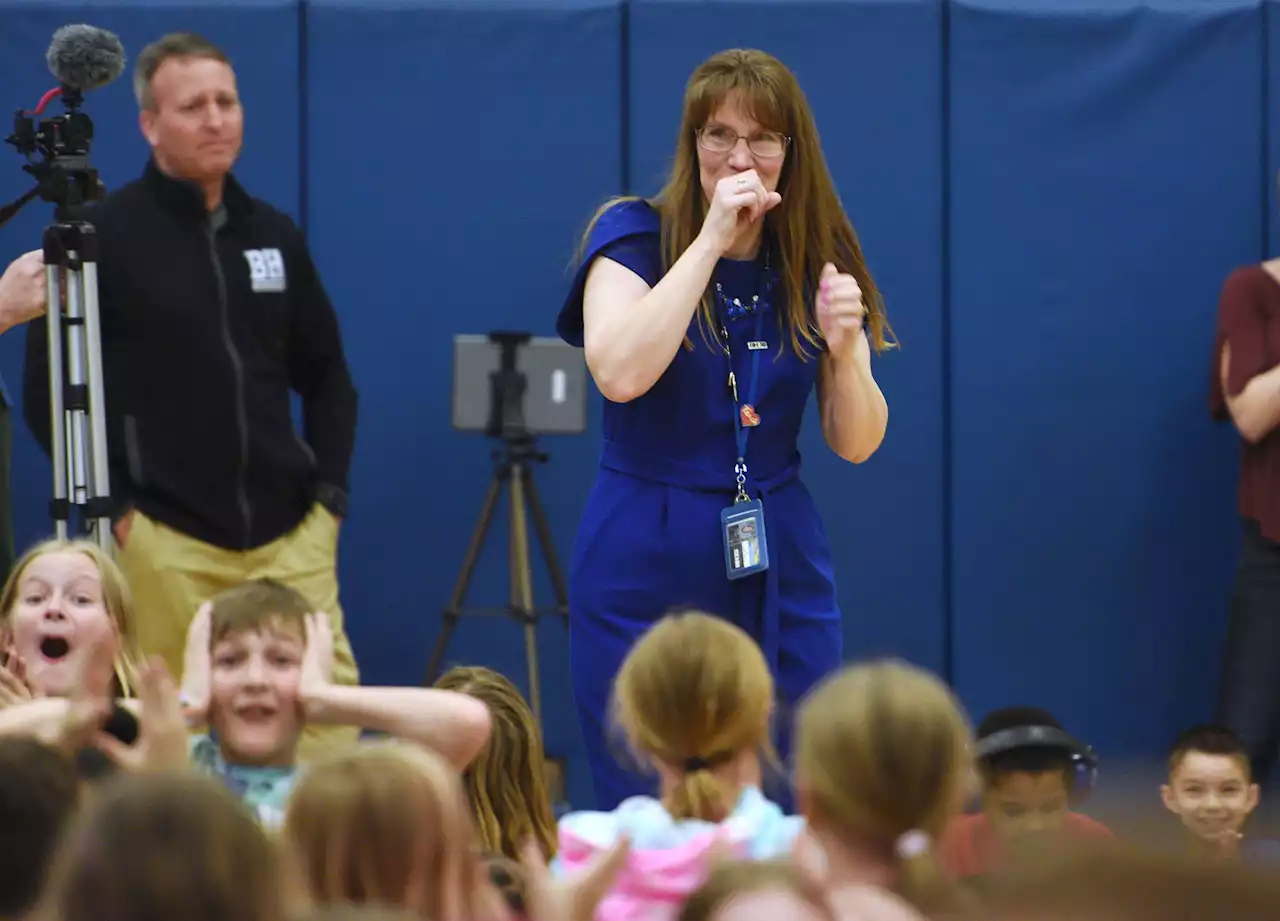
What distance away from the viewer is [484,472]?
549 centimetres

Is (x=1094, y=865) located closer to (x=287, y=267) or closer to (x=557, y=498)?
(x=287, y=267)

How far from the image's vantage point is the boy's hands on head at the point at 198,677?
276 centimetres

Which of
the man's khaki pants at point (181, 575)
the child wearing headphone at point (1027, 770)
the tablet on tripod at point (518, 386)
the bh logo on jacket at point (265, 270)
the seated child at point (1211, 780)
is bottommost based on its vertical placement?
the seated child at point (1211, 780)

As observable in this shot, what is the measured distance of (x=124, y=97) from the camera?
17.7ft

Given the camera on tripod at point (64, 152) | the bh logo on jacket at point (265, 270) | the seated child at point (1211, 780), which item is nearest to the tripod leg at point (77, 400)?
the camera on tripod at point (64, 152)

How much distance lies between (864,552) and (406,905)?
375 cm

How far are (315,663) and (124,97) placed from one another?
9.87 feet

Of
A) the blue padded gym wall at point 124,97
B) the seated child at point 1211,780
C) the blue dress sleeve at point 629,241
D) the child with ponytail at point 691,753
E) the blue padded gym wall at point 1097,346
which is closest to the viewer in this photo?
the child with ponytail at point 691,753

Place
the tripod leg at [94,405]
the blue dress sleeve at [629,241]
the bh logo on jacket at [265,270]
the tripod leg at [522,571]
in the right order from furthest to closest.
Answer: the tripod leg at [522,571] < the bh logo on jacket at [265,270] < the tripod leg at [94,405] < the blue dress sleeve at [629,241]

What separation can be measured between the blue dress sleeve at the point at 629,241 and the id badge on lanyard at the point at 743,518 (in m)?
0.19

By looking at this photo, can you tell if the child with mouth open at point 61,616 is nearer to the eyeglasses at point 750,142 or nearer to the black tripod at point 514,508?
the eyeglasses at point 750,142

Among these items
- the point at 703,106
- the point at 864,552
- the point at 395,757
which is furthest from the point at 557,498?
the point at 395,757

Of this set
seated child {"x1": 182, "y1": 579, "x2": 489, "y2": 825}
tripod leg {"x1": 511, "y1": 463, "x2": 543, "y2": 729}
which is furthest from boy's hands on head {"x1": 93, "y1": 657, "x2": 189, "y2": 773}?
tripod leg {"x1": 511, "y1": 463, "x2": 543, "y2": 729}

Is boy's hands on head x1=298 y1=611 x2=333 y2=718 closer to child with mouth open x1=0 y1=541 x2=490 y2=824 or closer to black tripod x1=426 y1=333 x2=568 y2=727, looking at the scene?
child with mouth open x1=0 y1=541 x2=490 y2=824
